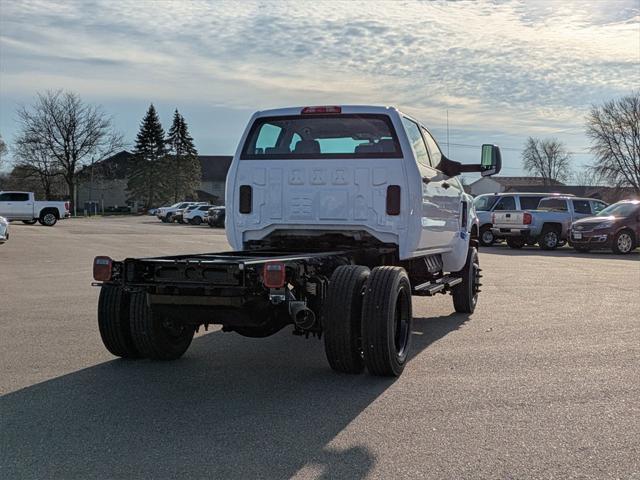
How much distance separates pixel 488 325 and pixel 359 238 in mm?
2519

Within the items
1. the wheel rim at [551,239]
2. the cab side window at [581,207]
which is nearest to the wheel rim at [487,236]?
the wheel rim at [551,239]

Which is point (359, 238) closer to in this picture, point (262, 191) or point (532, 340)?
point (262, 191)

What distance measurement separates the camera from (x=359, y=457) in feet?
13.0

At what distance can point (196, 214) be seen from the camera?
49.7m

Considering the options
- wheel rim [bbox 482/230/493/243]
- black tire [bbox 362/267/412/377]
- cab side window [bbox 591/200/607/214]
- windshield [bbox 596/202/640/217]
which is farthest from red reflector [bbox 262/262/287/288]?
cab side window [bbox 591/200/607/214]

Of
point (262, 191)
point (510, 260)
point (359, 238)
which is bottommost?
point (510, 260)

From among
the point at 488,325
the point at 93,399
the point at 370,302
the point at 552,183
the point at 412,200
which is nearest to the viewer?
the point at 93,399

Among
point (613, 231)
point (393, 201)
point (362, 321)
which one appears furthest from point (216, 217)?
point (362, 321)

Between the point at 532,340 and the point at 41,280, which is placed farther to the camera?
the point at 41,280

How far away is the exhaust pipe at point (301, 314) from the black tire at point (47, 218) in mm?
37813

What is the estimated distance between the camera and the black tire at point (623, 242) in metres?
21.5

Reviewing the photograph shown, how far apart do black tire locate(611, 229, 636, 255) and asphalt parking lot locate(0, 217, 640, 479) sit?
13.8m

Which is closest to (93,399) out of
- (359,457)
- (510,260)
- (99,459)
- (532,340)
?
(99,459)

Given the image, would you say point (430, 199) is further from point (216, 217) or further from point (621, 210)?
point (216, 217)
